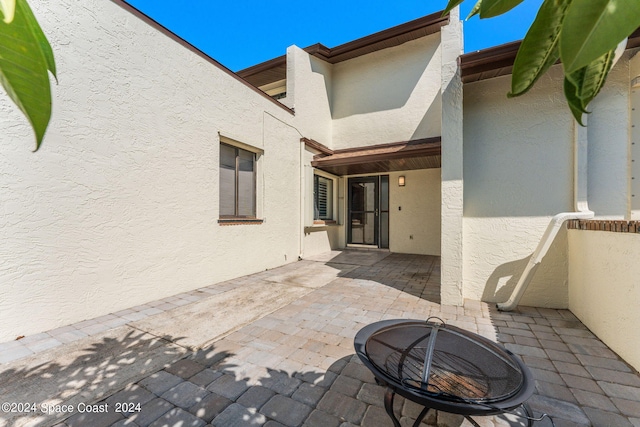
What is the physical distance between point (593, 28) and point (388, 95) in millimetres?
9066

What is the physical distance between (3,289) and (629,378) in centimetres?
615

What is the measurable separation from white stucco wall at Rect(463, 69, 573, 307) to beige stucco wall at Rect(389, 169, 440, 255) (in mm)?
4328

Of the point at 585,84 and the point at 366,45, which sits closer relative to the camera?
the point at 585,84

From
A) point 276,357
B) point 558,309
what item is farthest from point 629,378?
point 276,357

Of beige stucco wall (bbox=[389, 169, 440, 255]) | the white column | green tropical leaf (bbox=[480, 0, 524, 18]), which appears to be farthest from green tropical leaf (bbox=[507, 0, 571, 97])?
beige stucco wall (bbox=[389, 169, 440, 255])

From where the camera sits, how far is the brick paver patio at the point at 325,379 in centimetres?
194

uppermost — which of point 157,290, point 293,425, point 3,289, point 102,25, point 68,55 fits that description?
point 102,25

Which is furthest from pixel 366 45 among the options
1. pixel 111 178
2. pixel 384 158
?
pixel 111 178

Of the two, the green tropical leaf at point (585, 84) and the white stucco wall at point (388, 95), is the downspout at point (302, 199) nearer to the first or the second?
the white stucco wall at point (388, 95)

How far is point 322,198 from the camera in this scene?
936 cm

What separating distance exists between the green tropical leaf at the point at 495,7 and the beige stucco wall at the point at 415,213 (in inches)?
331

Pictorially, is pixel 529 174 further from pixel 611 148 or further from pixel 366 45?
pixel 366 45

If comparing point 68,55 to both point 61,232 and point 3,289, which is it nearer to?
point 61,232

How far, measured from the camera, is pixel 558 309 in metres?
3.94
